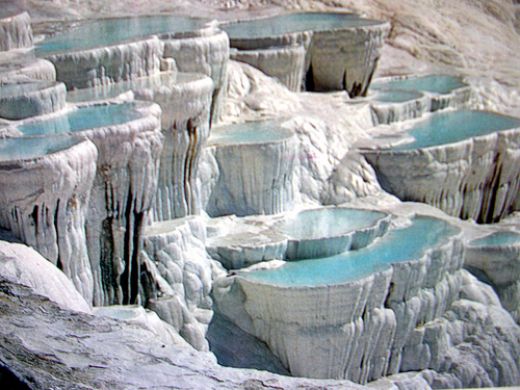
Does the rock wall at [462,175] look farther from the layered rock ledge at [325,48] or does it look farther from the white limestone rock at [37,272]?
the white limestone rock at [37,272]

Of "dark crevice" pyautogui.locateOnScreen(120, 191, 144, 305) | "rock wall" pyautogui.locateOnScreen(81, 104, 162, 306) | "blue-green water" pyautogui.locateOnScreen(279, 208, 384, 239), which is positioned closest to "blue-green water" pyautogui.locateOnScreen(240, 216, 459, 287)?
"blue-green water" pyautogui.locateOnScreen(279, 208, 384, 239)

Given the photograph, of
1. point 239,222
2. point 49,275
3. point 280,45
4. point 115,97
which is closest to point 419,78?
point 280,45

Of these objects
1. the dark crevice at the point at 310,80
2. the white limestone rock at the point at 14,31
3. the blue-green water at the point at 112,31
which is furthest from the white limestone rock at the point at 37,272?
the dark crevice at the point at 310,80

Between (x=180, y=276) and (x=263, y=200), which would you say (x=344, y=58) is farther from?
(x=180, y=276)

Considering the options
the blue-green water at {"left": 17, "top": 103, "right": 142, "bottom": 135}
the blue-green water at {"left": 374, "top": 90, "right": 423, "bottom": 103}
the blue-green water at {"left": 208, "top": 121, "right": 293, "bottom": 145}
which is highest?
the blue-green water at {"left": 17, "top": 103, "right": 142, "bottom": 135}

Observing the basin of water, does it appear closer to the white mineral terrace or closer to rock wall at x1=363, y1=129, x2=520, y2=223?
the white mineral terrace
